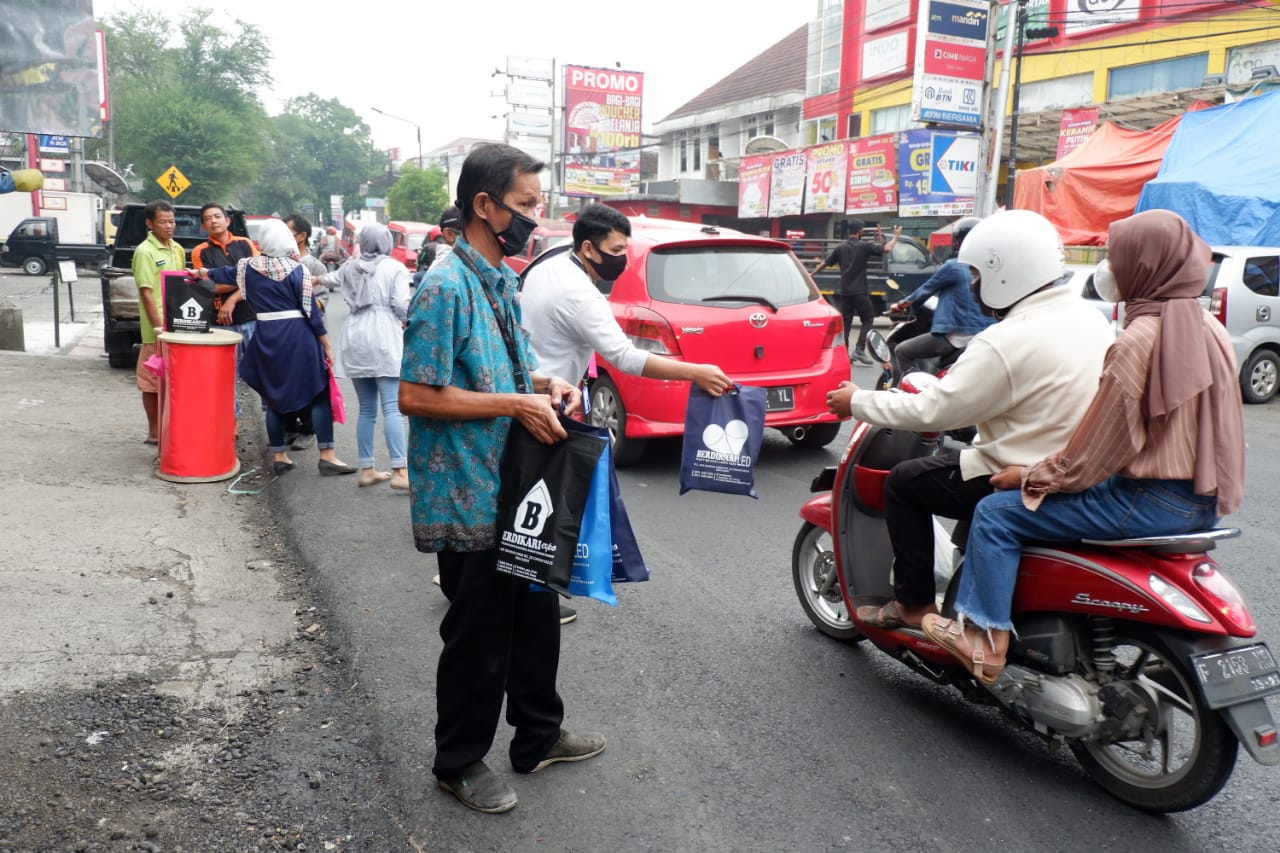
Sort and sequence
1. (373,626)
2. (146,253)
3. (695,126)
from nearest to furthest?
1. (373,626)
2. (146,253)
3. (695,126)

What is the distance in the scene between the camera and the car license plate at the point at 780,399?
25.2ft

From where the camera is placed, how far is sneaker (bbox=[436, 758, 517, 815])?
3129 millimetres

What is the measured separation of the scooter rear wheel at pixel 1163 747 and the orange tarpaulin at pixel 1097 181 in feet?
48.4

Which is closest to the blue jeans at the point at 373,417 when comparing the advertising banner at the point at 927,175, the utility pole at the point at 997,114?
the utility pole at the point at 997,114

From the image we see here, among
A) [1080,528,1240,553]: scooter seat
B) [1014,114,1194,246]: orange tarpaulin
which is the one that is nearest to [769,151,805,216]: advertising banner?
[1014,114,1194,246]: orange tarpaulin

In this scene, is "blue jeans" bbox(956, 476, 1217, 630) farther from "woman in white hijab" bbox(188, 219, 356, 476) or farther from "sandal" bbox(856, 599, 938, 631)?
"woman in white hijab" bbox(188, 219, 356, 476)

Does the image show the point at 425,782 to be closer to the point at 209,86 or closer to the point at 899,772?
the point at 899,772

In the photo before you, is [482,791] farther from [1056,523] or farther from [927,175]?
[927,175]

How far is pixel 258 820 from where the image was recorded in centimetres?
308

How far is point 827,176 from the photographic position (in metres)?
28.3

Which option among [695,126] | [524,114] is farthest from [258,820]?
[524,114]

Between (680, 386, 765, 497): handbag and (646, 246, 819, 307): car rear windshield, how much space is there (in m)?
3.68

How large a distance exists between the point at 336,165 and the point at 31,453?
109474 millimetres

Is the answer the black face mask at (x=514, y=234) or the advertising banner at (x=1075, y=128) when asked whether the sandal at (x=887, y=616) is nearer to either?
the black face mask at (x=514, y=234)
